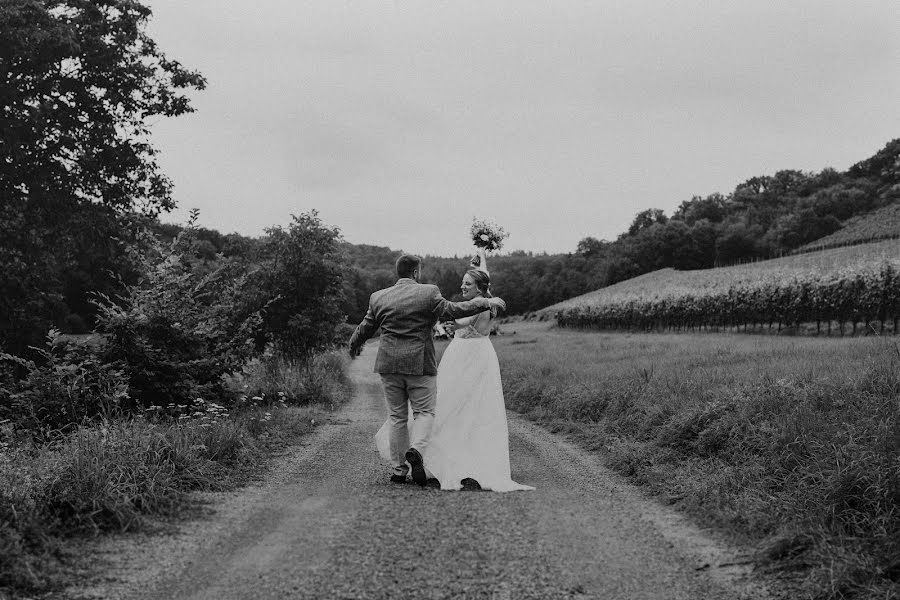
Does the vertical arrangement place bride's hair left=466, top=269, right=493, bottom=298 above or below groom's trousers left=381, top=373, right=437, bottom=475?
above

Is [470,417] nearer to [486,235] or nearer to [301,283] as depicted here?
[486,235]

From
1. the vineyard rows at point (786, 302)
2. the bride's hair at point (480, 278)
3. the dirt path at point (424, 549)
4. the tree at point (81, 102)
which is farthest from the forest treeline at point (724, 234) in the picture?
the dirt path at point (424, 549)

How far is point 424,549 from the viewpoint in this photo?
14.1 feet

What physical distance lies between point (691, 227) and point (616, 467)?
114 metres

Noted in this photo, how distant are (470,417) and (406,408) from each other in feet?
2.23

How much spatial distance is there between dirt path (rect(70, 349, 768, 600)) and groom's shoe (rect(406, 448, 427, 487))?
0.23m

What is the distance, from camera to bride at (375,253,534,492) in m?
6.60

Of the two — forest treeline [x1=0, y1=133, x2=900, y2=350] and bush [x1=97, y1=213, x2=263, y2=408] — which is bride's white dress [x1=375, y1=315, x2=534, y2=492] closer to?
bush [x1=97, y1=213, x2=263, y2=408]

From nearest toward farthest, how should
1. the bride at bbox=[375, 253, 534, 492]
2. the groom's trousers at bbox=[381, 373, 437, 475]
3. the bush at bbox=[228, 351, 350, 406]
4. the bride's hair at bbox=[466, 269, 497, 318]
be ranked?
the bride at bbox=[375, 253, 534, 492]
the groom's trousers at bbox=[381, 373, 437, 475]
the bride's hair at bbox=[466, 269, 497, 318]
the bush at bbox=[228, 351, 350, 406]

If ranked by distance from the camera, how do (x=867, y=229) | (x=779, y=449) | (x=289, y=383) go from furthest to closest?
(x=867, y=229) → (x=289, y=383) → (x=779, y=449)

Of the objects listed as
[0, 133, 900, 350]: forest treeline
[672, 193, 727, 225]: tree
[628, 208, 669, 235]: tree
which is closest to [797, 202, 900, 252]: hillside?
[0, 133, 900, 350]: forest treeline

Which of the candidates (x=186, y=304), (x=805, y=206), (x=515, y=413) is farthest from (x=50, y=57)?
(x=805, y=206)

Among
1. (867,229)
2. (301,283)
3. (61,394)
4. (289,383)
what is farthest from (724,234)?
(61,394)

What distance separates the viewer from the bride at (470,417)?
660 centimetres
